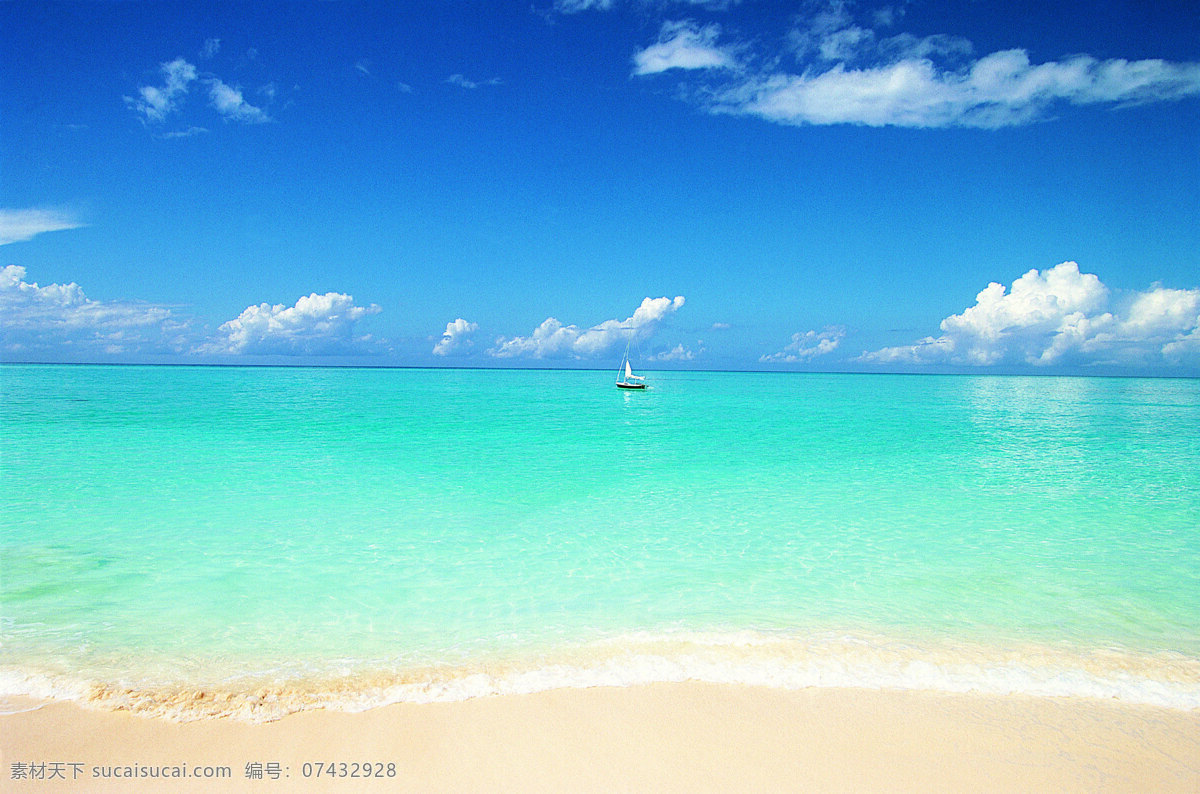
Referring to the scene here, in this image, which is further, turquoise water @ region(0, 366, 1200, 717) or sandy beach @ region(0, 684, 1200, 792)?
turquoise water @ region(0, 366, 1200, 717)

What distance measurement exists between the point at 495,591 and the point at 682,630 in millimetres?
2301

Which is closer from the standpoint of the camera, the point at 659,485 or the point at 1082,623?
the point at 1082,623

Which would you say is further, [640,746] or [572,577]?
[572,577]

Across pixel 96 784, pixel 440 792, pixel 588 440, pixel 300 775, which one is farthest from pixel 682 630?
pixel 588 440

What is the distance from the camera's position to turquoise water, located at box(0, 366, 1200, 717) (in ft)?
16.3

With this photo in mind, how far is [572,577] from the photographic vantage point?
731 cm

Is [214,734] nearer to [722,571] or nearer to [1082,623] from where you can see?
[722,571]

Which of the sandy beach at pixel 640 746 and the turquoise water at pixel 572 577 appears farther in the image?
the turquoise water at pixel 572 577

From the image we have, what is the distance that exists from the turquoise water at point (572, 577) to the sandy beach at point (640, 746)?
0.97ft

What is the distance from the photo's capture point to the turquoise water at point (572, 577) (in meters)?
4.98

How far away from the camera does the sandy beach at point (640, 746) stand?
3625 mm

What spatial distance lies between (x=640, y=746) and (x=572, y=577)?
3.42 metres

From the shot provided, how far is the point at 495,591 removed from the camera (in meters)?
6.80

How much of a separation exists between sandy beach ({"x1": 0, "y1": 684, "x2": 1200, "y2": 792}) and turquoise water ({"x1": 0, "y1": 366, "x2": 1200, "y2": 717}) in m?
0.30
